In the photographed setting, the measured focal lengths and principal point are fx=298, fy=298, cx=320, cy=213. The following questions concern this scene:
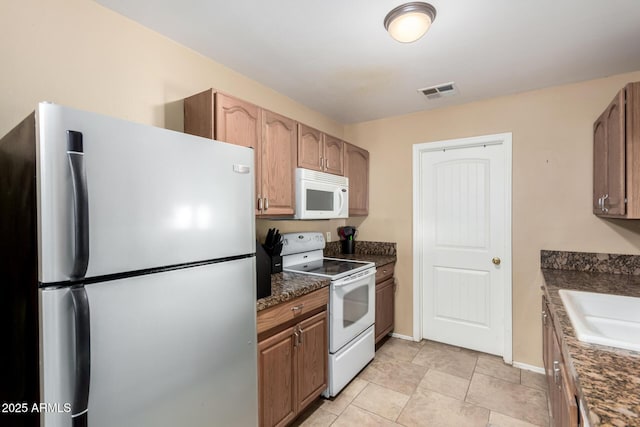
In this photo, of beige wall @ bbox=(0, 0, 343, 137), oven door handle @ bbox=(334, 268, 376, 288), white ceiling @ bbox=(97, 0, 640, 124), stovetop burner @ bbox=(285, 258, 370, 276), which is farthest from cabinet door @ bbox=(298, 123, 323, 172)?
oven door handle @ bbox=(334, 268, 376, 288)

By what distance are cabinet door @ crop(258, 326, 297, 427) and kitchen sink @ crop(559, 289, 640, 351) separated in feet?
4.69

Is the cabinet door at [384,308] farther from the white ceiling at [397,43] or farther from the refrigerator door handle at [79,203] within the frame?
the refrigerator door handle at [79,203]

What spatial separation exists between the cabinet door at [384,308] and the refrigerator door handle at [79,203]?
8.22 ft

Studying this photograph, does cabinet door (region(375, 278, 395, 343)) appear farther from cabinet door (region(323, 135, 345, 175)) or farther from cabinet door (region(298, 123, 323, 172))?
cabinet door (region(298, 123, 323, 172))

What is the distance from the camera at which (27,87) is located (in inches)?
52.9

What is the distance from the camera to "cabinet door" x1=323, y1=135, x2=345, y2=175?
2.73m

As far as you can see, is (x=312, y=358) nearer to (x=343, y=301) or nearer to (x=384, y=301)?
(x=343, y=301)

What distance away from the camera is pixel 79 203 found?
88 cm

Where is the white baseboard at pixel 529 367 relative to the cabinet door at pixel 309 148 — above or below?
below

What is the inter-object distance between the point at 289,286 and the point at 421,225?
6.06 feet

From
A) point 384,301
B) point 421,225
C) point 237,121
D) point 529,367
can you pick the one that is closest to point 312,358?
point 384,301

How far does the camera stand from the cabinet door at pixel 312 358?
1958 millimetres

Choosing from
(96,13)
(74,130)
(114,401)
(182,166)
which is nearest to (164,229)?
(182,166)

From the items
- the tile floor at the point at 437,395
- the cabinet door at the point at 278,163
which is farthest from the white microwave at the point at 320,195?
the tile floor at the point at 437,395
